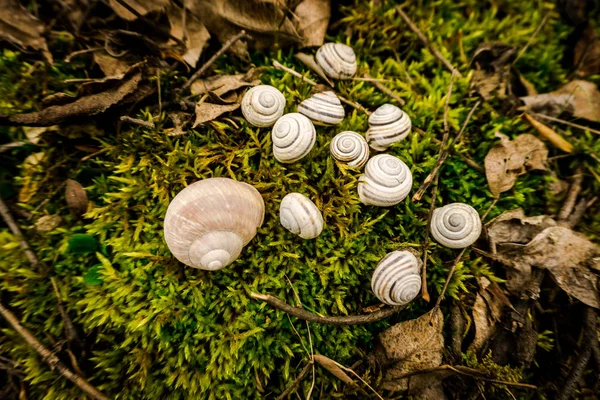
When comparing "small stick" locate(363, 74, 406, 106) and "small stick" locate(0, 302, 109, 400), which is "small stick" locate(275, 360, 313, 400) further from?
"small stick" locate(363, 74, 406, 106)

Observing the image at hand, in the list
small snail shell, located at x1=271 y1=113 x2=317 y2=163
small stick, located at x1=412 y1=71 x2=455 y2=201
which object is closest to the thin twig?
small stick, located at x1=412 y1=71 x2=455 y2=201

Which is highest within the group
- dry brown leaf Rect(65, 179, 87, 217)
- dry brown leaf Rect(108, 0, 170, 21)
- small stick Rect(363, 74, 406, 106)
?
dry brown leaf Rect(108, 0, 170, 21)

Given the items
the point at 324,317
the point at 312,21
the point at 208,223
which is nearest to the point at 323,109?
the point at 312,21

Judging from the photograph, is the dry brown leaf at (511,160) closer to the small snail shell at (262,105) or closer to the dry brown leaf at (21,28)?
the small snail shell at (262,105)

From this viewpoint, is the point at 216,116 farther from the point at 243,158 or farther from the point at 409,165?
the point at 409,165

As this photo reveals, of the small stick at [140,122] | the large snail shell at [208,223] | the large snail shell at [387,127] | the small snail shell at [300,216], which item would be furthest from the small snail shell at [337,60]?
the small stick at [140,122]

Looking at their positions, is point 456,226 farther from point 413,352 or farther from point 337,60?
point 337,60
